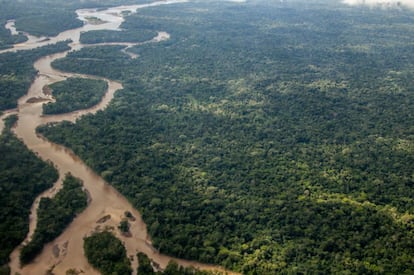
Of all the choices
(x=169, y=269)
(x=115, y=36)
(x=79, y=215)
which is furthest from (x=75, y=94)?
(x=169, y=269)

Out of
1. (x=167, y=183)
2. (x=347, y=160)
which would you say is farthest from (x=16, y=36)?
(x=347, y=160)

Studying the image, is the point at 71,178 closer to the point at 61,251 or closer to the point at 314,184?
the point at 61,251

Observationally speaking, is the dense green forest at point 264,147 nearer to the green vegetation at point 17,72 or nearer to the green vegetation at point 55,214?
the green vegetation at point 55,214

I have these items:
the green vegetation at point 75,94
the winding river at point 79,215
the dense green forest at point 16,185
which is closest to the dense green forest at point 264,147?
the winding river at point 79,215

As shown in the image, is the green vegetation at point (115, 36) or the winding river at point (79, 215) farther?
the green vegetation at point (115, 36)

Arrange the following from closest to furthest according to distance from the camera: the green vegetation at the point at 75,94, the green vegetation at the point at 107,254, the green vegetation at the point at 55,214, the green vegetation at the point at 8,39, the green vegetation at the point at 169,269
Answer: the green vegetation at the point at 169,269 < the green vegetation at the point at 107,254 < the green vegetation at the point at 55,214 < the green vegetation at the point at 75,94 < the green vegetation at the point at 8,39

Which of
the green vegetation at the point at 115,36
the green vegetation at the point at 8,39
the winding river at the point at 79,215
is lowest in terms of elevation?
the winding river at the point at 79,215

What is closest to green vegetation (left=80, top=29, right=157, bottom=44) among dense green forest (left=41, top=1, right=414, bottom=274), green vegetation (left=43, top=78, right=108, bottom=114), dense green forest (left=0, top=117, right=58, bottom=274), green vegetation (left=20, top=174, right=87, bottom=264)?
dense green forest (left=41, top=1, right=414, bottom=274)
